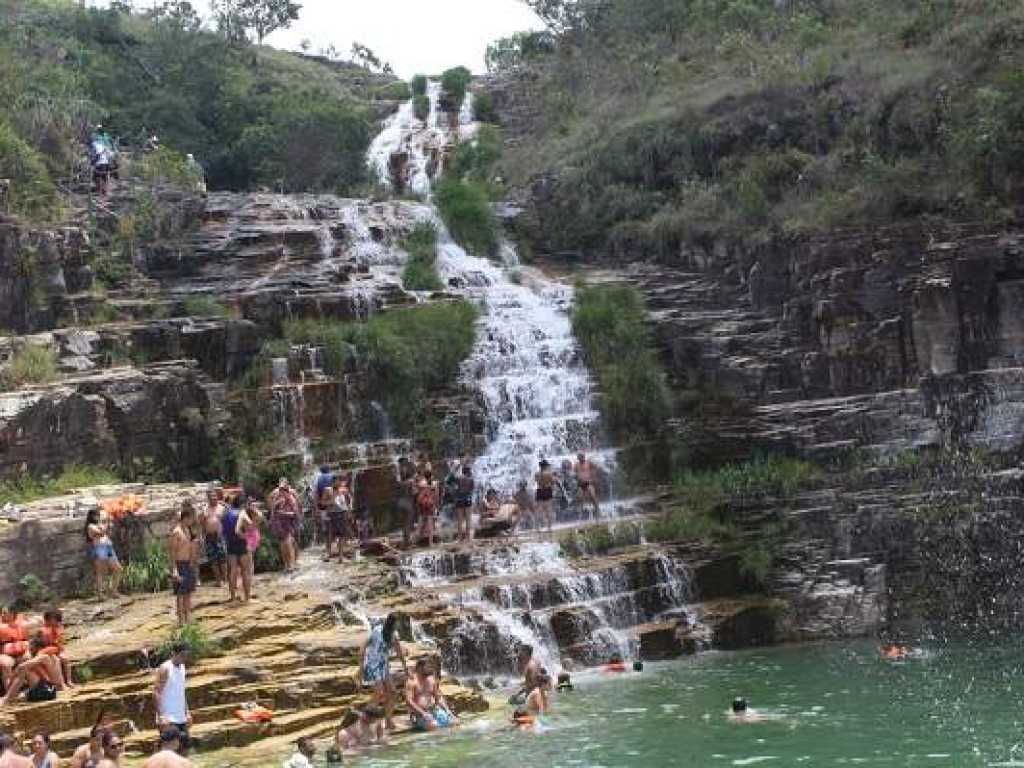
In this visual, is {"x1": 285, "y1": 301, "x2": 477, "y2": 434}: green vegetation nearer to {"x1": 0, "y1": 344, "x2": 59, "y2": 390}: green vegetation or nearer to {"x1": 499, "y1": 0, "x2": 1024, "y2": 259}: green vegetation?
{"x1": 0, "y1": 344, "x2": 59, "y2": 390}: green vegetation

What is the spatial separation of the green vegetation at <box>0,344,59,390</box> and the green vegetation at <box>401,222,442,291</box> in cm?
932

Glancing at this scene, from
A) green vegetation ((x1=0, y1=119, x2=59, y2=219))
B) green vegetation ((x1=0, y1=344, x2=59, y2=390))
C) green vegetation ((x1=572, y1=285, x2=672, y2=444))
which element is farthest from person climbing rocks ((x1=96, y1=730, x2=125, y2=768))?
green vegetation ((x1=0, y1=119, x2=59, y2=219))

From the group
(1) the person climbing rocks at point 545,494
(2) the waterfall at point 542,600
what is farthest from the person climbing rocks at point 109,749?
(1) the person climbing rocks at point 545,494

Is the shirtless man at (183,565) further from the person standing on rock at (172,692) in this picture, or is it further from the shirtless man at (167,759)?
the shirtless man at (167,759)

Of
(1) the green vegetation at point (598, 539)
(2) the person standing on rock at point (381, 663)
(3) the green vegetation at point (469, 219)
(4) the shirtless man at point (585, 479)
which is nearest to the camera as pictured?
(2) the person standing on rock at point (381, 663)

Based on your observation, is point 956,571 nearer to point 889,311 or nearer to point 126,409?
point 889,311

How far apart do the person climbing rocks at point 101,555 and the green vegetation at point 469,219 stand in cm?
1687

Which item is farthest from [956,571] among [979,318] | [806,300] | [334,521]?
[334,521]

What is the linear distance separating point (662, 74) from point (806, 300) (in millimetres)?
15358

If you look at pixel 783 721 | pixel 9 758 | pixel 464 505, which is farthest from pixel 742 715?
pixel 464 505

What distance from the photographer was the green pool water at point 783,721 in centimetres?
1277

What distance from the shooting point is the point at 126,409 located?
22.3 m

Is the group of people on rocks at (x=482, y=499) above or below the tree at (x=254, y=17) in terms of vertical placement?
below

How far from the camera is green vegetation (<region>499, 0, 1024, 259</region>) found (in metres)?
26.6
